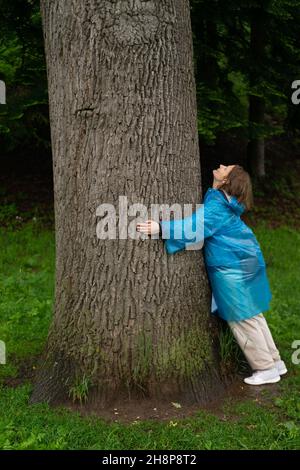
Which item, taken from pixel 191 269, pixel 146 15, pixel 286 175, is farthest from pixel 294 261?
pixel 146 15

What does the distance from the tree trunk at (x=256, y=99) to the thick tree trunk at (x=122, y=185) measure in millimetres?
6240

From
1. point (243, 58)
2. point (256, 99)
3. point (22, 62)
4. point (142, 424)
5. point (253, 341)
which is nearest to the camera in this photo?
point (142, 424)

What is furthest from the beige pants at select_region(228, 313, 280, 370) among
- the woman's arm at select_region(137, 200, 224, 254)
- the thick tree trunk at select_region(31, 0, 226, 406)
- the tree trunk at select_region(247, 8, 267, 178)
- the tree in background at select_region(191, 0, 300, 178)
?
the tree trunk at select_region(247, 8, 267, 178)

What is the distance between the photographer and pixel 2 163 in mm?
12336

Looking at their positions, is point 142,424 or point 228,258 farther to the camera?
point 228,258

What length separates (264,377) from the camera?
4.62m

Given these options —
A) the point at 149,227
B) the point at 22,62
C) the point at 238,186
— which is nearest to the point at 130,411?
the point at 149,227

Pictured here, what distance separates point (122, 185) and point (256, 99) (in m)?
8.69

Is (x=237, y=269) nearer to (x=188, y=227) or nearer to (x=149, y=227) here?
(x=188, y=227)

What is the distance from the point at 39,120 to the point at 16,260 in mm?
3068

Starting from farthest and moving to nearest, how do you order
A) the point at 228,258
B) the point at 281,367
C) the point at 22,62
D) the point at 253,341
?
the point at 22,62 < the point at 281,367 < the point at 253,341 < the point at 228,258

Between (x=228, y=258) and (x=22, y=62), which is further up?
(x=22, y=62)

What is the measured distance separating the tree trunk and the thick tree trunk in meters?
6.24

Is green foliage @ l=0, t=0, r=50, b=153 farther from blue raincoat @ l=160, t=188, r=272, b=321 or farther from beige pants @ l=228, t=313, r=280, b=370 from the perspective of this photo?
beige pants @ l=228, t=313, r=280, b=370
